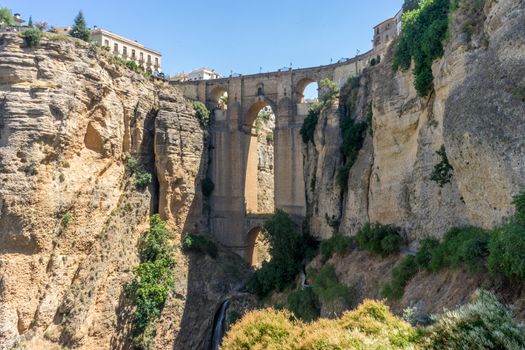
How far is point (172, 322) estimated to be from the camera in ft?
77.2

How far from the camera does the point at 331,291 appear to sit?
15852mm

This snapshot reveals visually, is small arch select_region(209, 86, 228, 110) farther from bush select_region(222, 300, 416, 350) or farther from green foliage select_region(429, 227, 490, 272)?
bush select_region(222, 300, 416, 350)

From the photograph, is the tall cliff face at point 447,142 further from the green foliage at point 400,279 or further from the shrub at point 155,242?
the shrub at point 155,242

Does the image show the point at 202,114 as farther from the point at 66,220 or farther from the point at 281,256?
the point at 66,220

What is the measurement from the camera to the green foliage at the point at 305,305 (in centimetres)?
1680

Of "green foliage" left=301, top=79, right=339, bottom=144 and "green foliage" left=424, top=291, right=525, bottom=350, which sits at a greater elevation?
"green foliage" left=301, top=79, right=339, bottom=144

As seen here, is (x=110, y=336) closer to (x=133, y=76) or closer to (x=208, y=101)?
(x=133, y=76)

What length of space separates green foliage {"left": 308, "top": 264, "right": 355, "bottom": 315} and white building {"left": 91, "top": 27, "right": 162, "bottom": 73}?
101 ft

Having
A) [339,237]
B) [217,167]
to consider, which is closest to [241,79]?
[217,167]

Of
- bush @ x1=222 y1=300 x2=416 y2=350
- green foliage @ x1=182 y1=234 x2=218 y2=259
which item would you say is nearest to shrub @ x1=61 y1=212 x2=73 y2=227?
green foliage @ x1=182 y1=234 x2=218 y2=259

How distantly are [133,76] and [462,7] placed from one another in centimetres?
1874

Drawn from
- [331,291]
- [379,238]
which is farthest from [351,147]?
[331,291]

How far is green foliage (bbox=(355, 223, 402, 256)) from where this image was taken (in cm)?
1512

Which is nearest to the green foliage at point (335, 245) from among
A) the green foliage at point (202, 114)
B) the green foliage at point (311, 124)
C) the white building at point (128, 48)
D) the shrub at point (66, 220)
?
the green foliage at point (311, 124)
